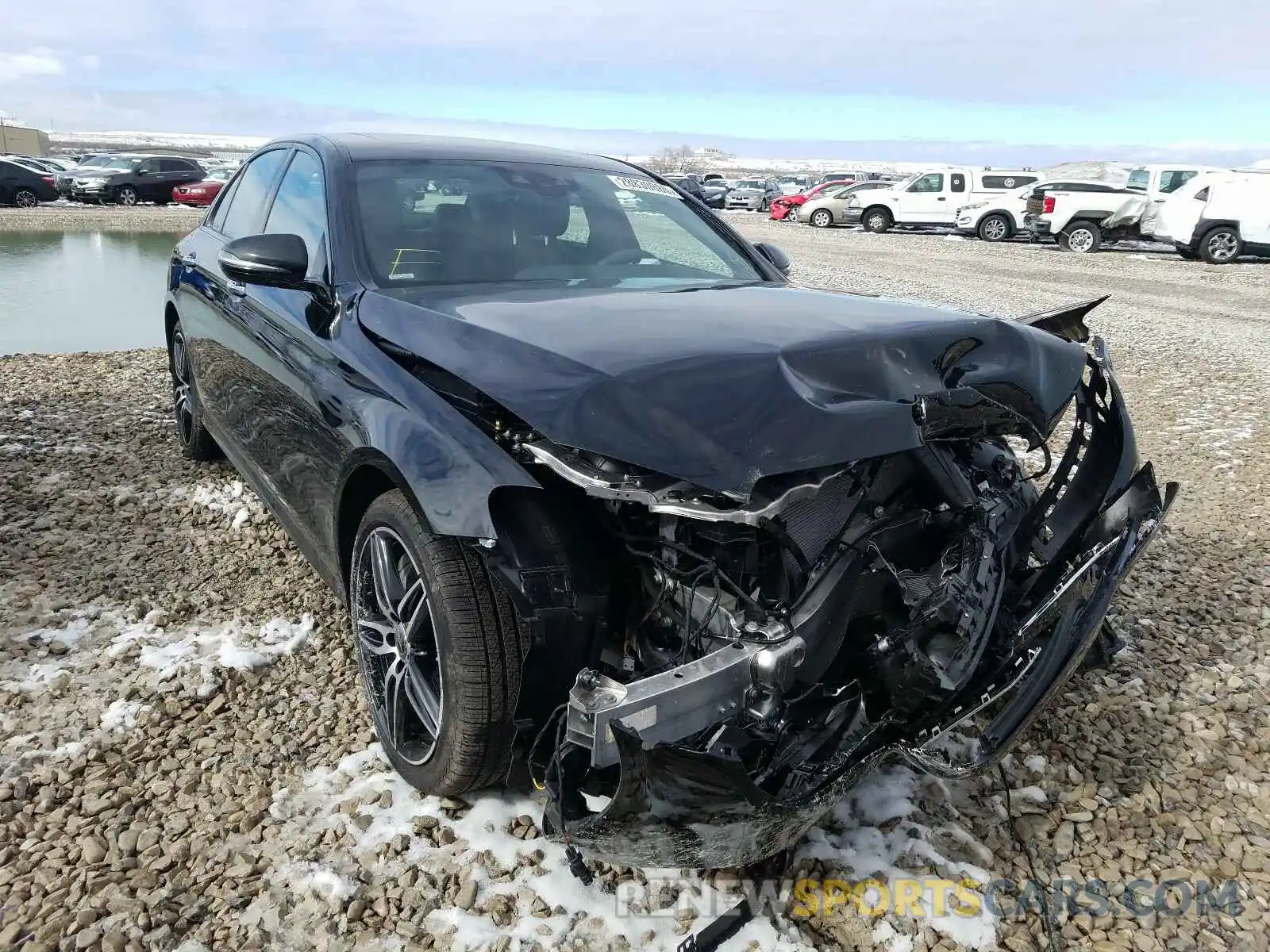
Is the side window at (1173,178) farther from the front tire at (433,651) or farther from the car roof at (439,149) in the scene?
the front tire at (433,651)

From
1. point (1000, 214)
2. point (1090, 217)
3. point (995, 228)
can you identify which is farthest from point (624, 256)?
point (995, 228)

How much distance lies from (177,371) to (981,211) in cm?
2172

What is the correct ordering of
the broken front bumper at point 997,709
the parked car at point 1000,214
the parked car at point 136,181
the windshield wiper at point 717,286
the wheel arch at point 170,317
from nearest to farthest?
the broken front bumper at point 997,709 < the windshield wiper at point 717,286 < the wheel arch at point 170,317 < the parked car at point 1000,214 < the parked car at point 136,181

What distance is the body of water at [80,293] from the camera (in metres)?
8.93

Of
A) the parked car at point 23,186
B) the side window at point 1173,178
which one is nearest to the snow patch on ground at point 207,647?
the side window at point 1173,178

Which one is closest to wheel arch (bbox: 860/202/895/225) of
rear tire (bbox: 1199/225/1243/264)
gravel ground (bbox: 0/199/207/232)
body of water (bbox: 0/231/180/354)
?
rear tire (bbox: 1199/225/1243/264)

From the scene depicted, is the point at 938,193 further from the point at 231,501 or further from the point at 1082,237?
the point at 231,501

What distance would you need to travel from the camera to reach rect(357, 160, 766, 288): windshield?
2.88 meters

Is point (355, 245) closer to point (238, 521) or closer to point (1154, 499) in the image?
point (238, 521)

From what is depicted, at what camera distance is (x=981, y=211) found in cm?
2255

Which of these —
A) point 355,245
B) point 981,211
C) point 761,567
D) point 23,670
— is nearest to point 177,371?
point 23,670

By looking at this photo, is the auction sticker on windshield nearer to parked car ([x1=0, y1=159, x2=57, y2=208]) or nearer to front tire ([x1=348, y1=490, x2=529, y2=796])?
front tire ([x1=348, y1=490, x2=529, y2=796])

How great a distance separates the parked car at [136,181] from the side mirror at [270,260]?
28310 millimetres

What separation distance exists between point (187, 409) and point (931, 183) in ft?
75.8
